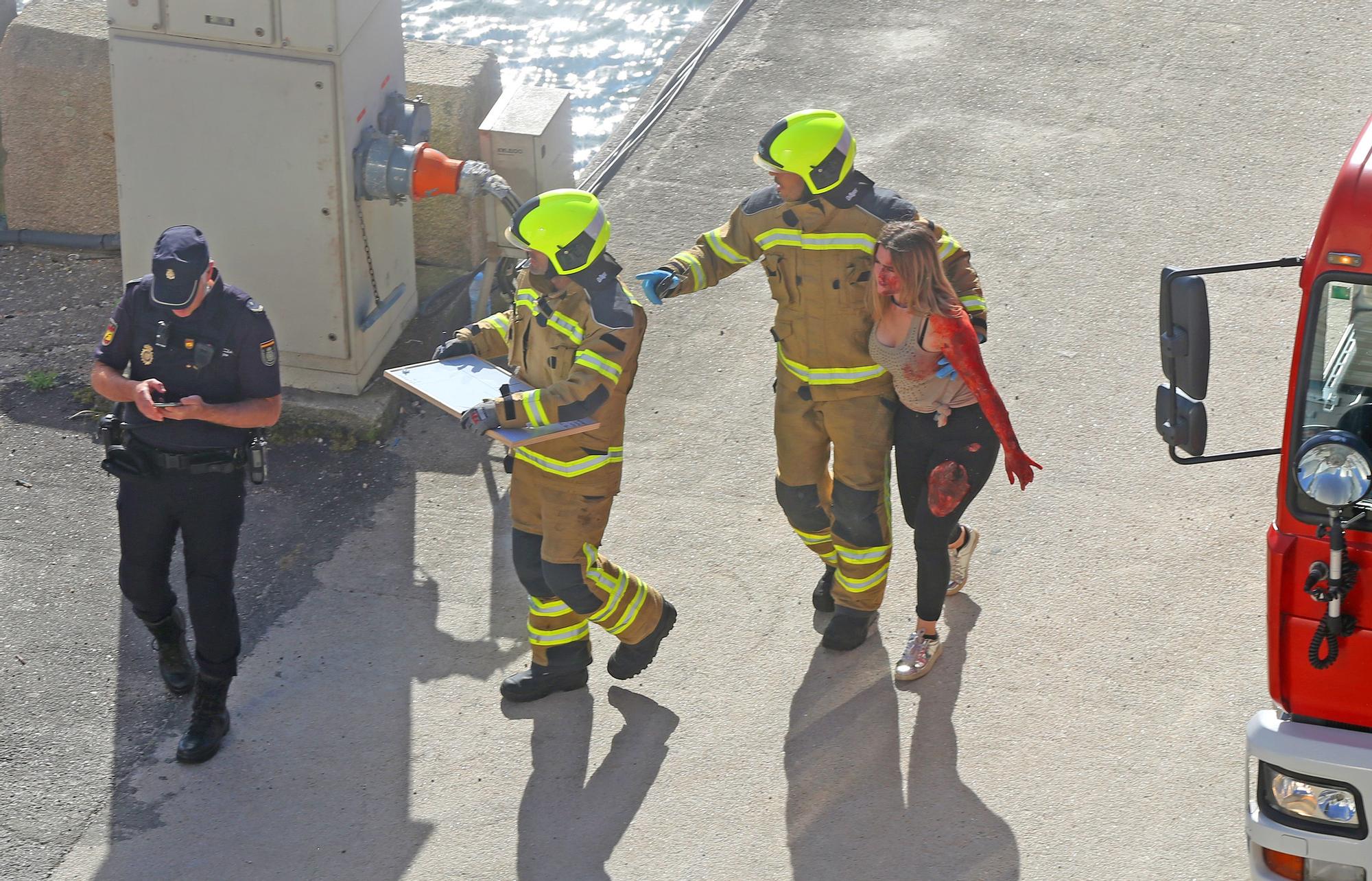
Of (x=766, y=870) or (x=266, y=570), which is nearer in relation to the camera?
(x=766, y=870)

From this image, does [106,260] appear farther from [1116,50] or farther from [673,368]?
[1116,50]

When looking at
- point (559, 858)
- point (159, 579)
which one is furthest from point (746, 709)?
point (159, 579)

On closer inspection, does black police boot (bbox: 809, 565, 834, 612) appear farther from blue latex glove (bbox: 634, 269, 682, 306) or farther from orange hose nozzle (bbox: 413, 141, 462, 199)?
orange hose nozzle (bbox: 413, 141, 462, 199)

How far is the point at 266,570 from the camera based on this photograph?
673 centimetres

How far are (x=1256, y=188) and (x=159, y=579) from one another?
6556 millimetres

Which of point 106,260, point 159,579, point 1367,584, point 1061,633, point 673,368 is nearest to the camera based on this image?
point 1367,584

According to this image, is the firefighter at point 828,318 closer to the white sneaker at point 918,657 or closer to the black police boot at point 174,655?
the white sneaker at point 918,657

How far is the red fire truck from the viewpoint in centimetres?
412

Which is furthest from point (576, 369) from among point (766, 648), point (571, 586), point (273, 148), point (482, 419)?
point (273, 148)

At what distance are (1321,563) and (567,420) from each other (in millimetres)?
2436

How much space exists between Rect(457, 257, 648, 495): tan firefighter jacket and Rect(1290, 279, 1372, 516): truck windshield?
220 cm

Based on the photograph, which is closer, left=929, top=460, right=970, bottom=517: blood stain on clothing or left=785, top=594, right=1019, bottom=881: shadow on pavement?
left=785, top=594, right=1019, bottom=881: shadow on pavement

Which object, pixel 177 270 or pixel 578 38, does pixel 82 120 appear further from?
pixel 578 38

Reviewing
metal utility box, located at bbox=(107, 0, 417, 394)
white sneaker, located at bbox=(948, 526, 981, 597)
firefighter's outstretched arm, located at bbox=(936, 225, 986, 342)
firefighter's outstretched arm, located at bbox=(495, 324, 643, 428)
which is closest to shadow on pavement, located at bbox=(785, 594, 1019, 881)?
white sneaker, located at bbox=(948, 526, 981, 597)
